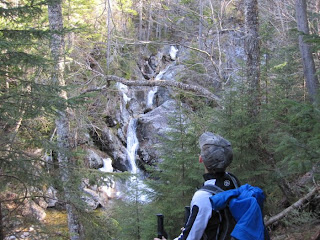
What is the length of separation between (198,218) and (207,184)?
0.30 m

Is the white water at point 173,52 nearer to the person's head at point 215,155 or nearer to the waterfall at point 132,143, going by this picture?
the waterfall at point 132,143

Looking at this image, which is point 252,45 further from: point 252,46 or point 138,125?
point 138,125

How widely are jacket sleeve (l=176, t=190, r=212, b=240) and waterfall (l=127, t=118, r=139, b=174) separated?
574 inches

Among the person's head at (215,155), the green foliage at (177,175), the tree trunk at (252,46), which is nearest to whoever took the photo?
the person's head at (215,155)

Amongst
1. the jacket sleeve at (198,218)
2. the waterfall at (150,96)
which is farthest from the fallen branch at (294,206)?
the waterfall at (150,96)

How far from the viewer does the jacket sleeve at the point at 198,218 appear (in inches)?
86.9

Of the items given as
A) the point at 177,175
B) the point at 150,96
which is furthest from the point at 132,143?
the point at 177,175

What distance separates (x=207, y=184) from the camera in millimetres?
2416

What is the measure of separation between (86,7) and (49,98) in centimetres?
869

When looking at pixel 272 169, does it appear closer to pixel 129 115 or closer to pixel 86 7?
pixel 86 7

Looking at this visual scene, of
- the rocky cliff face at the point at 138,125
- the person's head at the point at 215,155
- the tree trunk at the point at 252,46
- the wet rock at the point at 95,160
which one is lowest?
the wet rock at the point at 95,160

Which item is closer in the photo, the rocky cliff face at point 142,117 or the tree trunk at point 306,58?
the tree trunk at point 306,58

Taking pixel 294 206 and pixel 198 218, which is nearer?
pixel 198 218

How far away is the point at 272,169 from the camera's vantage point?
232 inches
